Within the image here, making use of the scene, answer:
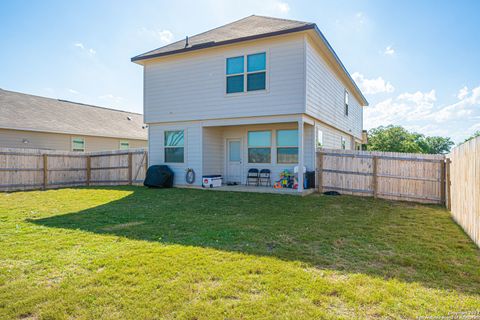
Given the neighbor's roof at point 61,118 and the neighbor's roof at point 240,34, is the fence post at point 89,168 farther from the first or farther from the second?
the neighbor's roof at point 240,34

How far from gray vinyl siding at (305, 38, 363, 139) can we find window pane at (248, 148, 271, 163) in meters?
2.38

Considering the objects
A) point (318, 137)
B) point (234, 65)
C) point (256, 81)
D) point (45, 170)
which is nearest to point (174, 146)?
point (234, 65)

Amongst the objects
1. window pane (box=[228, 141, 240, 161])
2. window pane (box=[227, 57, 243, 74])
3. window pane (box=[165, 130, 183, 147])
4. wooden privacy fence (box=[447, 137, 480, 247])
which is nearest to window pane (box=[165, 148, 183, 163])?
window pane (box=[165, 130, 183, 147])

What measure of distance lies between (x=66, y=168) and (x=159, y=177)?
4.68m

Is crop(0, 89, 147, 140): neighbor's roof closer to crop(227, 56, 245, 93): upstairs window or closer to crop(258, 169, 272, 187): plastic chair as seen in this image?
crop(227, 56, 245, 93): upstairs window

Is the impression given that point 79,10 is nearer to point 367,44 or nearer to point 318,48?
point 318,48

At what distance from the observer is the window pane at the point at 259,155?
11438 mm

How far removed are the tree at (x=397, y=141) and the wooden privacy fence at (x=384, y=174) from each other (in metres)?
23.9

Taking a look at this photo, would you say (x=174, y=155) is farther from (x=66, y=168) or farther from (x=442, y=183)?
(x=442, y=183)

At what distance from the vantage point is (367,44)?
→ 12375mm

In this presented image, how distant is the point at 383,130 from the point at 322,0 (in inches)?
1078

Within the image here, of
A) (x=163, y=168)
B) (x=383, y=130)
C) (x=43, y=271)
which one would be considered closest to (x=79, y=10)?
(x=163, y=168)

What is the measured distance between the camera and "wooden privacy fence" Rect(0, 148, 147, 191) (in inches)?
430

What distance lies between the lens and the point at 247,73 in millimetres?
10117
